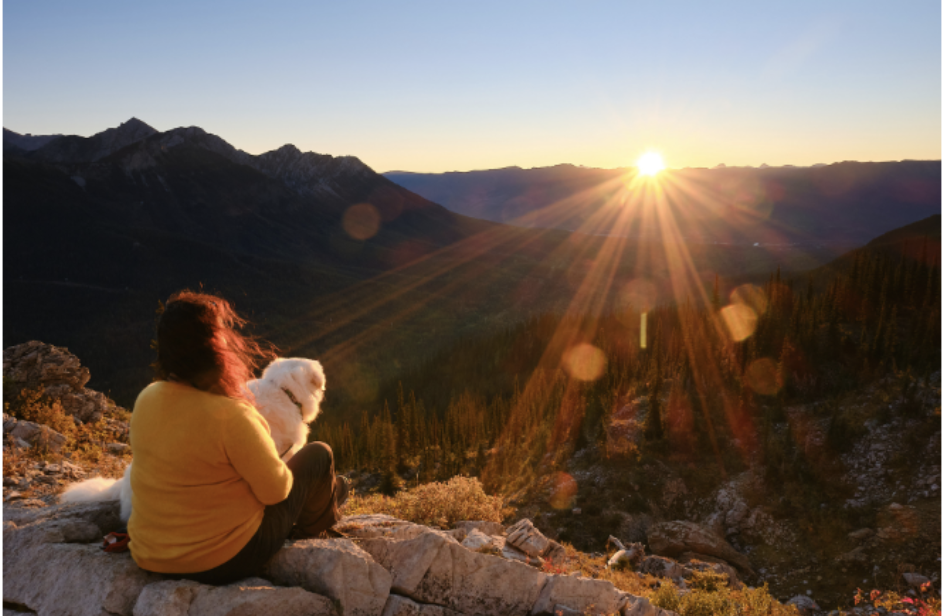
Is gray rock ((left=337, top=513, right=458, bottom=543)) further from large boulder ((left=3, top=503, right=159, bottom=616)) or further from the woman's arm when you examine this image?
large boulder ((left=3, top=503, right=159, bottom=616))

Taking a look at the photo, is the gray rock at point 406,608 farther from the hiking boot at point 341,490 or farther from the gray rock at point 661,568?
the gray rock at point 661,568

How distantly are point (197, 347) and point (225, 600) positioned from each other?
170 cm

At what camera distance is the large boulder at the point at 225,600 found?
3504mm

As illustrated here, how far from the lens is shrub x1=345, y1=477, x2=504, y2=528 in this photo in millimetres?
7750

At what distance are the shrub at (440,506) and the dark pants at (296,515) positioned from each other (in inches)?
119

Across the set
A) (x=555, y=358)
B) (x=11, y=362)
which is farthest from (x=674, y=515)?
(x=555, y=358)

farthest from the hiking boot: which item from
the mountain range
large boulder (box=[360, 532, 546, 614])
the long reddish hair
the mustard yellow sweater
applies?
the mountain range

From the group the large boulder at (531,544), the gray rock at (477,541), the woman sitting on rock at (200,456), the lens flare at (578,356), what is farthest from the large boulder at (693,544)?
the lens flare at (578,356)

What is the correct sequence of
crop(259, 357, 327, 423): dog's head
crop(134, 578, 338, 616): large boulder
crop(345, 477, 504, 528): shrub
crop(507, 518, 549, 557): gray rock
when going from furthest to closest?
crop(345, 477, 504, 528): shrub < crop(507, 518, 549, 557): gray rock < crop(259, 357, 327, 423): dog's head < crop(134, 578, 338, 616): large boulder

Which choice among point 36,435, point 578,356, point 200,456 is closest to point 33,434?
point 36,435

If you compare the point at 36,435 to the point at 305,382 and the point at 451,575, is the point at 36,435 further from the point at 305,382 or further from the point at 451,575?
the point at 451,575

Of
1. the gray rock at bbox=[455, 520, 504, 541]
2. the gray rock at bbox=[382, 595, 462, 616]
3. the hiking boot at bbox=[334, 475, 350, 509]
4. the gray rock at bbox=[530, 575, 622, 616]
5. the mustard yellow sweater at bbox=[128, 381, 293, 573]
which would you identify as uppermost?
the mustard yellow sweater at bbox=[128, 381, 293, 573]

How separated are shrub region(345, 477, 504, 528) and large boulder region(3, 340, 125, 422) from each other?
7.01 metres

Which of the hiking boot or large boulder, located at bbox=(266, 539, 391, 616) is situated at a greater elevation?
the hiking boot
